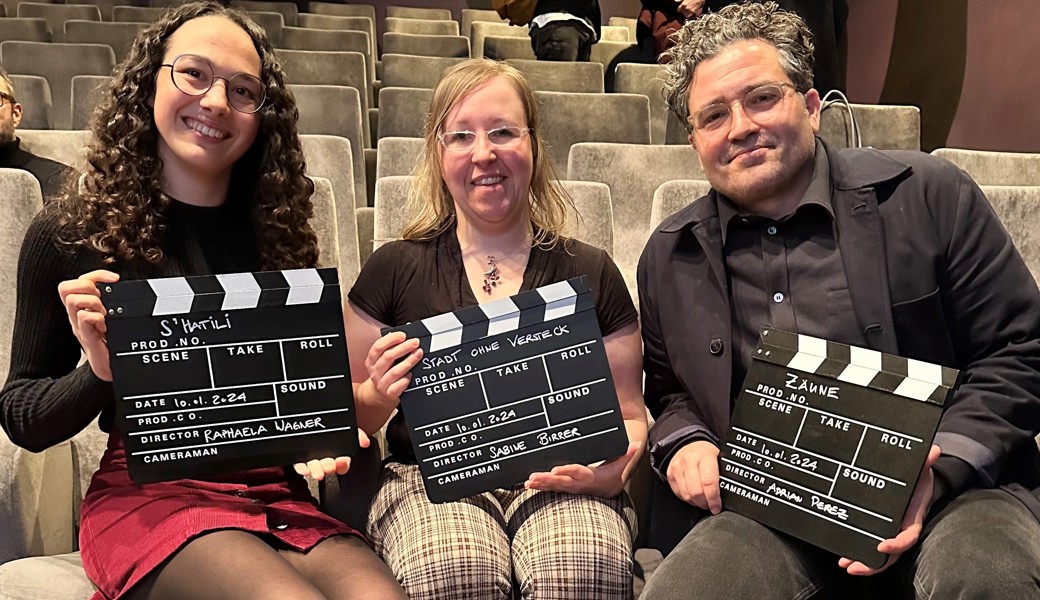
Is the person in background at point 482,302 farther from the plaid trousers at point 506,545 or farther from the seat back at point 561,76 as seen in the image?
the seat back at point 561,76

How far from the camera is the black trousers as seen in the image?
Result: 14.0 ft

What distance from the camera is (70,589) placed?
1.42 metres

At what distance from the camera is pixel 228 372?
1362 mm

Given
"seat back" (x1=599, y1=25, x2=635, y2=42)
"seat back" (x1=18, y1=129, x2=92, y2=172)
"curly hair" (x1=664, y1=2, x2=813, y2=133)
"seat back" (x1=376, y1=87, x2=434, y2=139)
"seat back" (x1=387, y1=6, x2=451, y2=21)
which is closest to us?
"curly hair" (x1=664, y1=2, x2=813, y2=133)

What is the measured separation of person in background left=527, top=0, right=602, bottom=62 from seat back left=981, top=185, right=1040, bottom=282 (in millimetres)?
2500

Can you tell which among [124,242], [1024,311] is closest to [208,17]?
[124,242]

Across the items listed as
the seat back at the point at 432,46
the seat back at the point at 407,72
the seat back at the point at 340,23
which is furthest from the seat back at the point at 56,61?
the seat back at the point at 340,23

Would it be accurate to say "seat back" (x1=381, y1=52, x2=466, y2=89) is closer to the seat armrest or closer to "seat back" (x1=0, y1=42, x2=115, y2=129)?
"seat back" (x1=0, y1=42, x2=115, y2=129)

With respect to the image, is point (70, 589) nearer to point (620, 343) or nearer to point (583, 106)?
point (620, 343)

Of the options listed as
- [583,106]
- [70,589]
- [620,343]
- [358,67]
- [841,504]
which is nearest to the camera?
[841,504]

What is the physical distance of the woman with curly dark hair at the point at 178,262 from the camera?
132 cm

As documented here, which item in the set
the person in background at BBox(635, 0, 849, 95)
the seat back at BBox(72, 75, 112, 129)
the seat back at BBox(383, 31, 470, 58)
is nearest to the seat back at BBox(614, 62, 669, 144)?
the person in background at BBox(635, 0, 849, 95)

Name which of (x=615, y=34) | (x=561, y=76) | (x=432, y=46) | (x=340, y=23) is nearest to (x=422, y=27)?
(x=340, y=23)

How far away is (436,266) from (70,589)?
80cm
